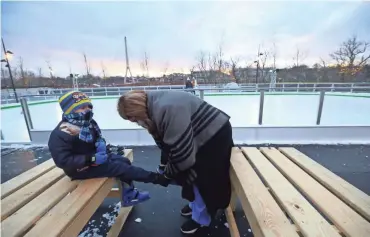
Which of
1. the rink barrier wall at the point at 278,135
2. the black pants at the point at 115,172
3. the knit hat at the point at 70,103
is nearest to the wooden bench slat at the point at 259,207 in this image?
the black pants at the point at 115,172

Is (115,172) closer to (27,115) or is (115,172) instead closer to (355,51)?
(27,115)

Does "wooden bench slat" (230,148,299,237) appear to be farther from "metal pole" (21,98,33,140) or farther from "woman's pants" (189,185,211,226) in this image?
"metal pole" (21,98,33,140)

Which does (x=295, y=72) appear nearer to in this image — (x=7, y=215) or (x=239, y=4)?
(x=239, y=4)

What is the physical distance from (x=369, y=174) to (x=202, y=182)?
2.21m

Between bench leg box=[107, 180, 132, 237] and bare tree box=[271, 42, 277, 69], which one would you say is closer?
bench leg box=[107, 180, 132, 237]

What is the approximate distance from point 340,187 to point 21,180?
6.54 feet

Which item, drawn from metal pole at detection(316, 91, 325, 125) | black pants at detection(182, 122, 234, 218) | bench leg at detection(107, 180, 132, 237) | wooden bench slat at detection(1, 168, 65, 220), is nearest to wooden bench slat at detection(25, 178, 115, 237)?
wooden bench slat at detection(1, 168, 65, 220)

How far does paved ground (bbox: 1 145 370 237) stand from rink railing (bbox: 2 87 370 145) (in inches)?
9.5

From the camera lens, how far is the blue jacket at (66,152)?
1381 mm

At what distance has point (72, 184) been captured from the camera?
140 centimetres

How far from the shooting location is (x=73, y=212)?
1.06 meters

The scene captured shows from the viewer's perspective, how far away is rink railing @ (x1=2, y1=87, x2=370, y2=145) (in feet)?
11.4

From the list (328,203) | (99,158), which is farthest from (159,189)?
(328,203)

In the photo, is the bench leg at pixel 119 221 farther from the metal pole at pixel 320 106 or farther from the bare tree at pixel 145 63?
the bare tree at pixel 145 63
